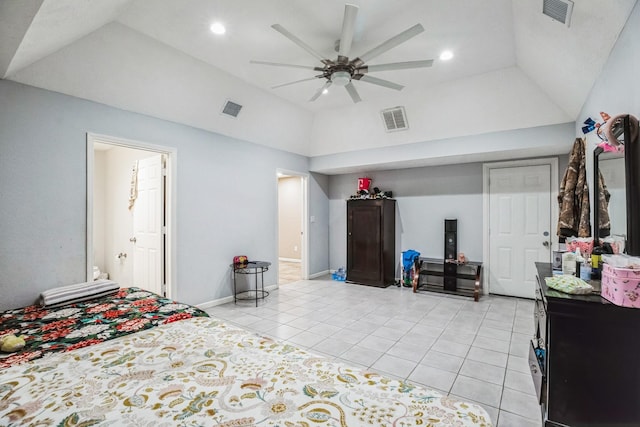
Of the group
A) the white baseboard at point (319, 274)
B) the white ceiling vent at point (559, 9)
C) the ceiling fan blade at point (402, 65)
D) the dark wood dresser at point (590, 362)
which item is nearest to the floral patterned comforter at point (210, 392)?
the dark wood dresser at point (590, 362)

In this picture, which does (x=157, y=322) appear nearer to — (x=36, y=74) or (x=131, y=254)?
(x=36, y=74)

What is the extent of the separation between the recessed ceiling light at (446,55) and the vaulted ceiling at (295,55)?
0.17 feet

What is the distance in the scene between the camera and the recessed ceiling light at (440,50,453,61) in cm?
322

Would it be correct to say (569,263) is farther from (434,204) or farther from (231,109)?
(231,109)

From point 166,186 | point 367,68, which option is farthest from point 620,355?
point 166,186

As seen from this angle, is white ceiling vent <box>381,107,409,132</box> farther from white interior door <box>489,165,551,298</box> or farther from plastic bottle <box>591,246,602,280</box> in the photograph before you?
plastic bottle <box>591,246,602,280</box>

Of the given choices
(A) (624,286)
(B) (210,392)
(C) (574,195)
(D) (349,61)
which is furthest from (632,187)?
(B) (210,392)

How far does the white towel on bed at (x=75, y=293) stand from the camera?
252 cm

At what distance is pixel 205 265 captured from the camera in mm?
4270

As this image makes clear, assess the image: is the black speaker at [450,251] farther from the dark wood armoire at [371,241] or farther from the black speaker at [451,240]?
the dark wood armoire at [371,241]

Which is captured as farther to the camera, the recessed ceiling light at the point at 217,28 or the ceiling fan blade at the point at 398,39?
the recessed ceiling light at the point at 217,28

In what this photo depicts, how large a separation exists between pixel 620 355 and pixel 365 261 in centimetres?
414

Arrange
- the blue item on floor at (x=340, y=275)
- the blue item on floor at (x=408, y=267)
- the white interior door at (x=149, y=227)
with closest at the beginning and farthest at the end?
the white interior door at (x=149, y=227)
the blue item on floor at (x=408, y=267)
the blue item on floor at (x=340, y=275)

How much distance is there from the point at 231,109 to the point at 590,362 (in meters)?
4.35
